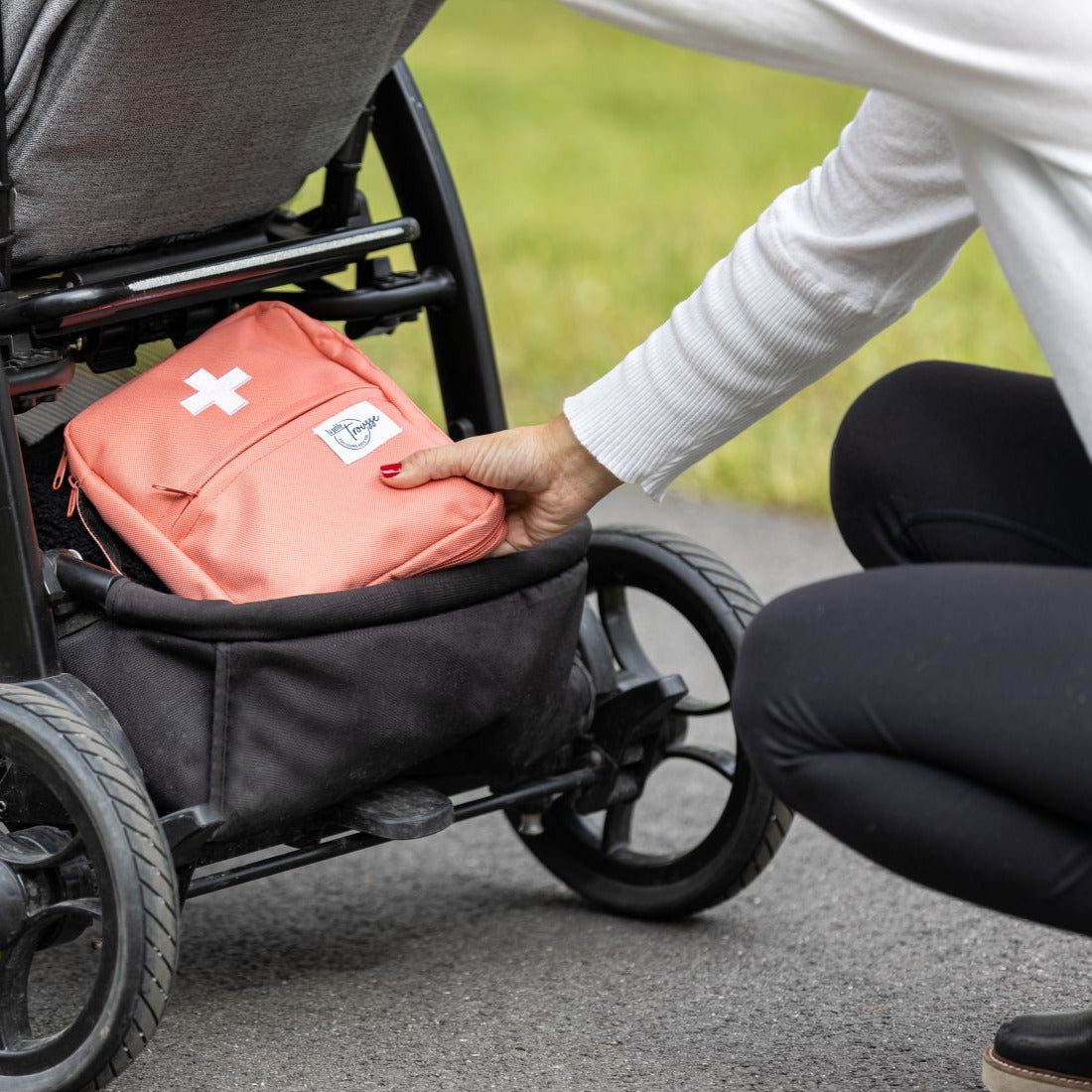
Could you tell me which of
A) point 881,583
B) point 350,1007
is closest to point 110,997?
point 350,1007

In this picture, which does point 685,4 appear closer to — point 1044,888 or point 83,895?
point 1044,888

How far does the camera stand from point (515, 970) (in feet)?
5.93

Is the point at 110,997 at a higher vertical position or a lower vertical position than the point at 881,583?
lower

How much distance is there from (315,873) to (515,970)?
40cm

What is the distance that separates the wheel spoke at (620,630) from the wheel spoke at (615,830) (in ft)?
0.53

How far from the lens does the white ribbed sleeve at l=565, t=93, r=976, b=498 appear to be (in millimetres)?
1419

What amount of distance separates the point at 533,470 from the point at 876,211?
382 mm

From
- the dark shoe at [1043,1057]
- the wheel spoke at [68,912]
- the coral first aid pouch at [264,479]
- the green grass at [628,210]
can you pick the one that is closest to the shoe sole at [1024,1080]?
the dark shoe at [1043,1057]

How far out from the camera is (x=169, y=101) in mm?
1517

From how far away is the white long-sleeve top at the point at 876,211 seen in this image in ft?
3.63

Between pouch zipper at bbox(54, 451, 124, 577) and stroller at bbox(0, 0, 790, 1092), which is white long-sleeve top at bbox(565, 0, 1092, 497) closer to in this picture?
stroller at bbox(0, 0, 790, 1092)

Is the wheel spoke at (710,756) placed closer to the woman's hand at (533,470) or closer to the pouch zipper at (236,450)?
the woman's hand at (533,470)

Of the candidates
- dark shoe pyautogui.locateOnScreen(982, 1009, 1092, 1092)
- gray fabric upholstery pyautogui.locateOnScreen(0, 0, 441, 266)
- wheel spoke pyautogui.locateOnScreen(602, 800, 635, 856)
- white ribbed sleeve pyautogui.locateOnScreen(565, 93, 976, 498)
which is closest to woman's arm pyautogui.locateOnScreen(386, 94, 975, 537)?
white ribbed sleeve pyautogui.locateOnScreen(565, 93, 976, 498)

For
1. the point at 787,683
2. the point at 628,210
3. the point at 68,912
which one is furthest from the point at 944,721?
the point at 628,210
